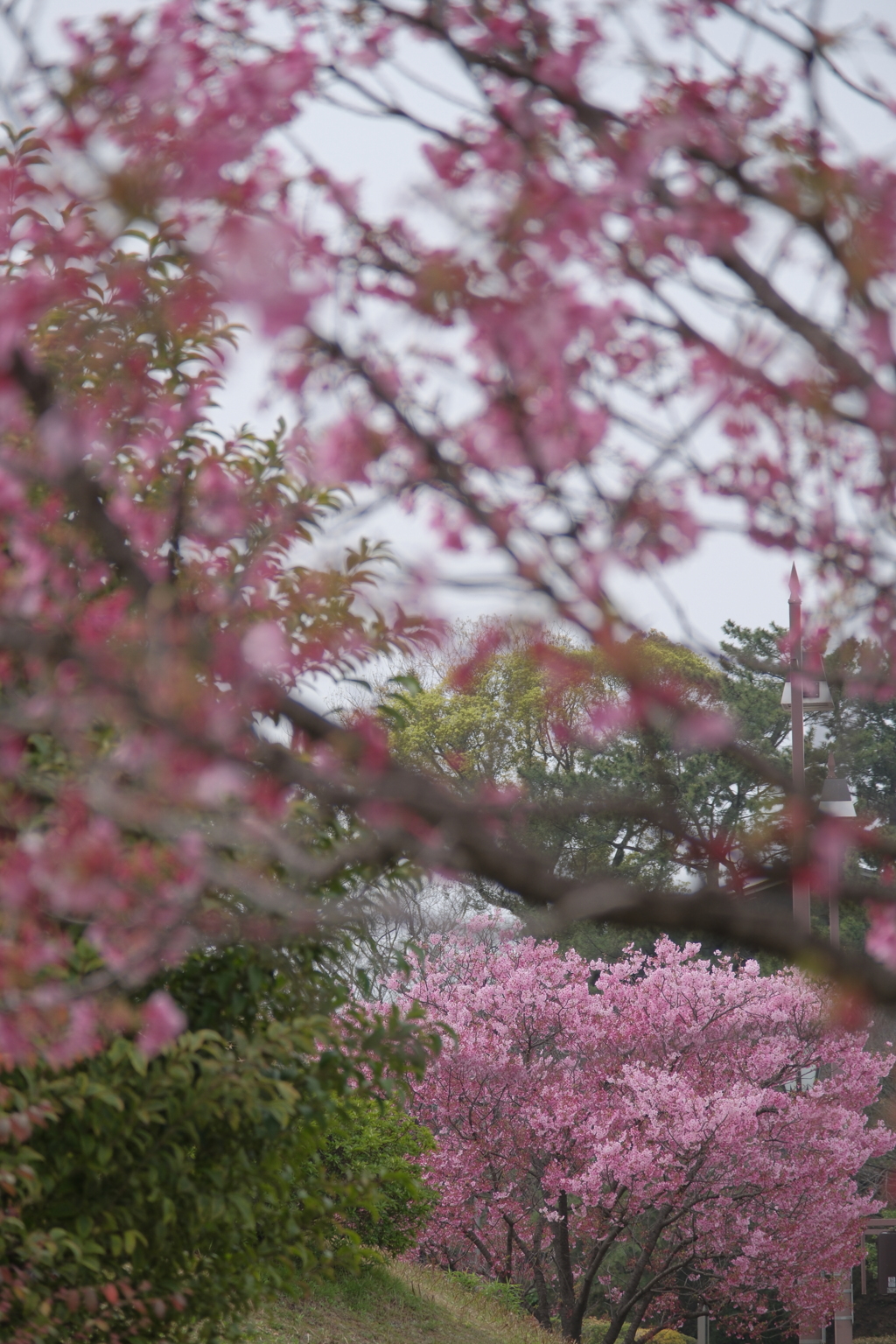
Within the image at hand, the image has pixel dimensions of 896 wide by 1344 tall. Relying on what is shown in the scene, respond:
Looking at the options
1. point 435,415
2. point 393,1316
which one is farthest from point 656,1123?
point 435,415

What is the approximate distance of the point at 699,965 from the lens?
1730cm

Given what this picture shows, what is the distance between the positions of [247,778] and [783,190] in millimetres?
1778

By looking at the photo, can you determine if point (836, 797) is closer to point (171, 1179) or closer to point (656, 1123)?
point (656, 1123)

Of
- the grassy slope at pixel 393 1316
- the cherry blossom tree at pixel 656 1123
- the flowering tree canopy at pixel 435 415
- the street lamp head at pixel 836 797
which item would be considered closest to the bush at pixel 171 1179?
the flowering tree canopy at pixel 435 415

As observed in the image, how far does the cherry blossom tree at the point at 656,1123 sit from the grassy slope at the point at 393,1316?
1964 millimetres

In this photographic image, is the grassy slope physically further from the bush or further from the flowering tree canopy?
the flowering tree canopy

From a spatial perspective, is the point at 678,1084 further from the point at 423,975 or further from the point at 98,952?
the point at 98,952

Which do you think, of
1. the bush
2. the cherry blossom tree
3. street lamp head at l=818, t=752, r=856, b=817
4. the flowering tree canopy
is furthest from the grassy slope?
the flowering tree canopy

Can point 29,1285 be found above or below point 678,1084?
below

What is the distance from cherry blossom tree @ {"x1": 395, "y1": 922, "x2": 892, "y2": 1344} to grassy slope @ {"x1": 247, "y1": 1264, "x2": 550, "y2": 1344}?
1.96m

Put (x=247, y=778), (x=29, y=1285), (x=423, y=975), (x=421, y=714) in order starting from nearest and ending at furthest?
1. (x=247, y=778)
2. (x=29, y=1285)
3. (x=423, y=975)
4. (x=421, y=714)

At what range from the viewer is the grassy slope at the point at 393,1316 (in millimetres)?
10602

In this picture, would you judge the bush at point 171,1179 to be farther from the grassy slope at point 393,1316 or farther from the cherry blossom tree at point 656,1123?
the cherry blossom tree at point 656,1123

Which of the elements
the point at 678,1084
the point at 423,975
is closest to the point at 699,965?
the point at 678,1084
